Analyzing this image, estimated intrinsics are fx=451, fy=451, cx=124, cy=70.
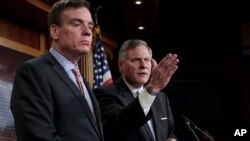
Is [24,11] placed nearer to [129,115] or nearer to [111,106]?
[111,106]

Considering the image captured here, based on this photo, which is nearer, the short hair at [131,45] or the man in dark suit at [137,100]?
the man in dark suit at [137,100]

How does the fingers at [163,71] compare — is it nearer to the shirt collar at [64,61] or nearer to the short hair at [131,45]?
the shirt collar at [64,61]

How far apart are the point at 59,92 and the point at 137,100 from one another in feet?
1.47

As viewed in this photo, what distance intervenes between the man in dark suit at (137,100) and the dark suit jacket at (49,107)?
26cm

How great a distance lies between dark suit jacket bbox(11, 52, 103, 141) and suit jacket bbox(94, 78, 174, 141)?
9.7 inches

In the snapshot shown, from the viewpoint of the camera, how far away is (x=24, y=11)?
201 inches

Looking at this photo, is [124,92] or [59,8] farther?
[124,92]

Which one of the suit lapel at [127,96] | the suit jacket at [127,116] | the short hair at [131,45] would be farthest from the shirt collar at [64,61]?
the short hair at [131,45]

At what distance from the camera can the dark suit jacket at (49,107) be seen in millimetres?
1842

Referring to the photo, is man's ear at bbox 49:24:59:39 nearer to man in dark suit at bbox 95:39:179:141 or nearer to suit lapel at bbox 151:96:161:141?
man in dark suit at bbox 95:39:179:141

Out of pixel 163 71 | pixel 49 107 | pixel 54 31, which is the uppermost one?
pixel 54 31

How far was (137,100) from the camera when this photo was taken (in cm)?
224

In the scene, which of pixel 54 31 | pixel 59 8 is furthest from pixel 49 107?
pixel 59 8

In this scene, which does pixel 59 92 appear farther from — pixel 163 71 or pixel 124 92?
pixel 124 92
